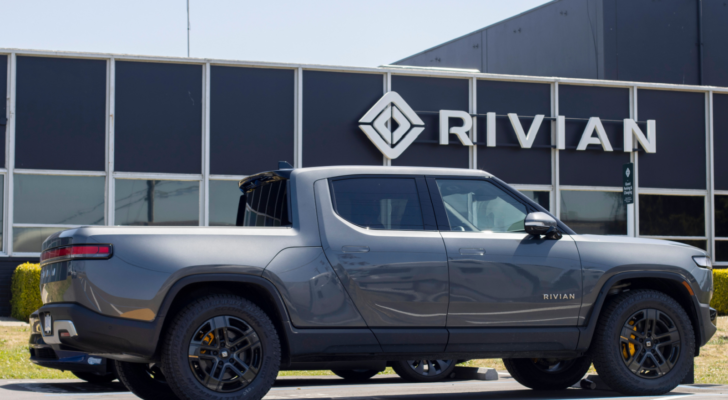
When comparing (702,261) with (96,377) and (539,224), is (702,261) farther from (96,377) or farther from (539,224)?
(96,377)

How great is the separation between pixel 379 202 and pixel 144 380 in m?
2.42

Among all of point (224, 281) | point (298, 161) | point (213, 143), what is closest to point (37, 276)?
point (213, 143)

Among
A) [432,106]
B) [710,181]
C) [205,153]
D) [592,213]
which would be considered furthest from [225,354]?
[710,181]

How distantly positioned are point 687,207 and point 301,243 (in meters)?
15.6

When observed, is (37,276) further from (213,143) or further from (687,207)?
(687,207)

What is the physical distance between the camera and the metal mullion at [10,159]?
16.0 m

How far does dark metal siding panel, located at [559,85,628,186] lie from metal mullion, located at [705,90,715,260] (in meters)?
2.13

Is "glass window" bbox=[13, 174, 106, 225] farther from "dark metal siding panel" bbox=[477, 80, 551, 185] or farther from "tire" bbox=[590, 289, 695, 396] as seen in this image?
"tire" bbox=[590, 289, 695, 396]

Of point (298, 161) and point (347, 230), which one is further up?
point (298, 161)

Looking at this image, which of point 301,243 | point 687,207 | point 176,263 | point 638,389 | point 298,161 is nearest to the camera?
point 176,263

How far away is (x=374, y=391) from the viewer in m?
8.43

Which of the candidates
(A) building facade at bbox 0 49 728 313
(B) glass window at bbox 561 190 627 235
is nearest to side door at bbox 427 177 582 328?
(A) building facade at bbox 0 49 728 313

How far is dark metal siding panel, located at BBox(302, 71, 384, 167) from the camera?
17.4m

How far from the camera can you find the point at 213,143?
16875 millimetres
